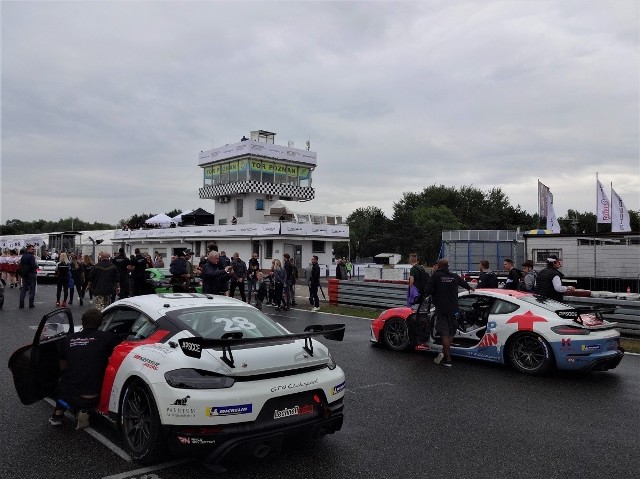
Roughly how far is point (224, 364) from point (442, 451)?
2.12 metres

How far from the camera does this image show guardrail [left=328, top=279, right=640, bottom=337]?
424 inches

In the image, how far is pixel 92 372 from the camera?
456 cm

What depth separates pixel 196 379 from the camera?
150 inches

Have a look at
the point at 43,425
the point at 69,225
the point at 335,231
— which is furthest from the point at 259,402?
the point at 69,225

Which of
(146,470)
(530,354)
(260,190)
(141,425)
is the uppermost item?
(260,190)

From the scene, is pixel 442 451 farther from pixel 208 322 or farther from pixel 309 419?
pixel 208 322

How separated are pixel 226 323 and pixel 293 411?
1123 millimetres

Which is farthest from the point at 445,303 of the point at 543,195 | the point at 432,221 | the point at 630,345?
the point at 432,221

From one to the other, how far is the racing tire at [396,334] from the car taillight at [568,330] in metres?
2.53

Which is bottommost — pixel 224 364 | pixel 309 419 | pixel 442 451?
pixel 442 451

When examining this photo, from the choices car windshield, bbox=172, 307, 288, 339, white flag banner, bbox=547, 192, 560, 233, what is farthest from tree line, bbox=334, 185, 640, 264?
car windshield, bbox=172, 307, 288, 339

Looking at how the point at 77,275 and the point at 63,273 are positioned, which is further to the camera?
the point at 77,275

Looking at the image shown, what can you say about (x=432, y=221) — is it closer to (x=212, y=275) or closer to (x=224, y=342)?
(x=212, y=275)

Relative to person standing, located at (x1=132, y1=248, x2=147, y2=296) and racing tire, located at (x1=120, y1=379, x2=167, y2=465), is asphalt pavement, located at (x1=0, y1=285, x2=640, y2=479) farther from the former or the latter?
person standing, located at (x1=132, y1=248, x2=147, y2=296)
